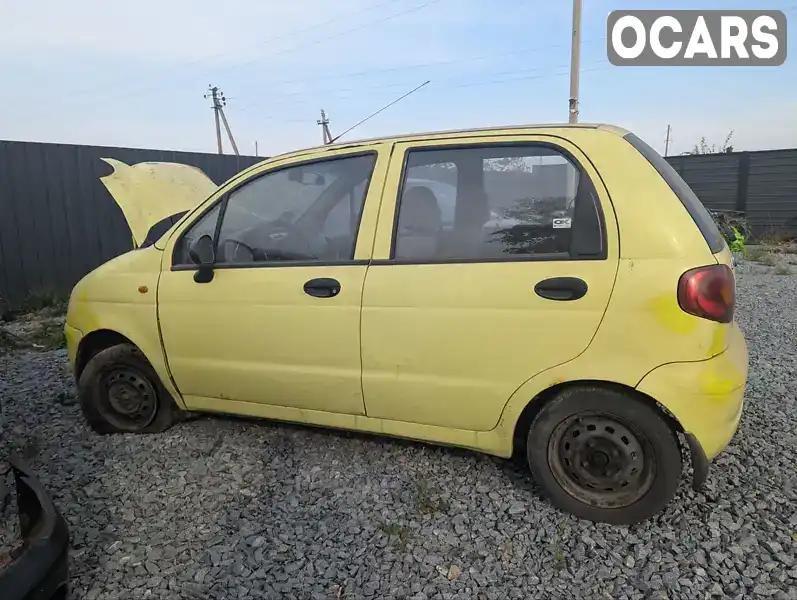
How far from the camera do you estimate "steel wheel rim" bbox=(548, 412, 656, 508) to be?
2400 millimetres

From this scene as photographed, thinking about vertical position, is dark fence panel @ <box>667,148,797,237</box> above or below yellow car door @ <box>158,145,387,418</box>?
above

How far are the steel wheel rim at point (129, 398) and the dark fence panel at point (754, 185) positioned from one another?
43.7 feet

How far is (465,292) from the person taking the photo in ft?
8.29

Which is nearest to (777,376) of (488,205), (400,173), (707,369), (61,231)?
(707,369)

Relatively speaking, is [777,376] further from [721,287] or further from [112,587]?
[112,587]

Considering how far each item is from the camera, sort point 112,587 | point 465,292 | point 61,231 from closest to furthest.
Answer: point 112,587 → point 465,292 → point 61,231

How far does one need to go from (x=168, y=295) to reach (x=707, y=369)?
2784 mm

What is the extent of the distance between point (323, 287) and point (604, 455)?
1535 mm

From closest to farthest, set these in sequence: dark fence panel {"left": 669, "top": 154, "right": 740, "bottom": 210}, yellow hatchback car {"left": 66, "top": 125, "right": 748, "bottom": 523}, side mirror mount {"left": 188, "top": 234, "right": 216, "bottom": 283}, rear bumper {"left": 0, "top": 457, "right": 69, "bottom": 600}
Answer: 1. rear bumper {"left": 0, "top": 457, "right": 69, "bottom": 600}
2. yellow hatchback car {"left": 66, "top": 125, "right": 748, "bottom": 523}
3. side mirror mount {"left": 188, "top": 234, "right": 216, "bottom": 283}
4. dark fence panel {"left": 669, "top": 154, "right": 740, "bottom": 210}

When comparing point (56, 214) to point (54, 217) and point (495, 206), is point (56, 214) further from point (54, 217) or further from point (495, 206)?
point (495, 206)

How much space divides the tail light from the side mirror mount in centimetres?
233

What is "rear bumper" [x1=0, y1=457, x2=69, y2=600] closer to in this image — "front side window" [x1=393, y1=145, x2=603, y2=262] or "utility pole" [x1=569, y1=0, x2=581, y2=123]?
"front side window" [x1=393, y1=145, x2=603, y2=262]

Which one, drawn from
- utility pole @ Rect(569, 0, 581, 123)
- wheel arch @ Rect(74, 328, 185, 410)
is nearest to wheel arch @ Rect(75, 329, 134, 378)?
wheel arch @ Rect(74, 328, 185, 410)

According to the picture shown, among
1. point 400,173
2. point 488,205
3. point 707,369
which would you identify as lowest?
point 707,369
